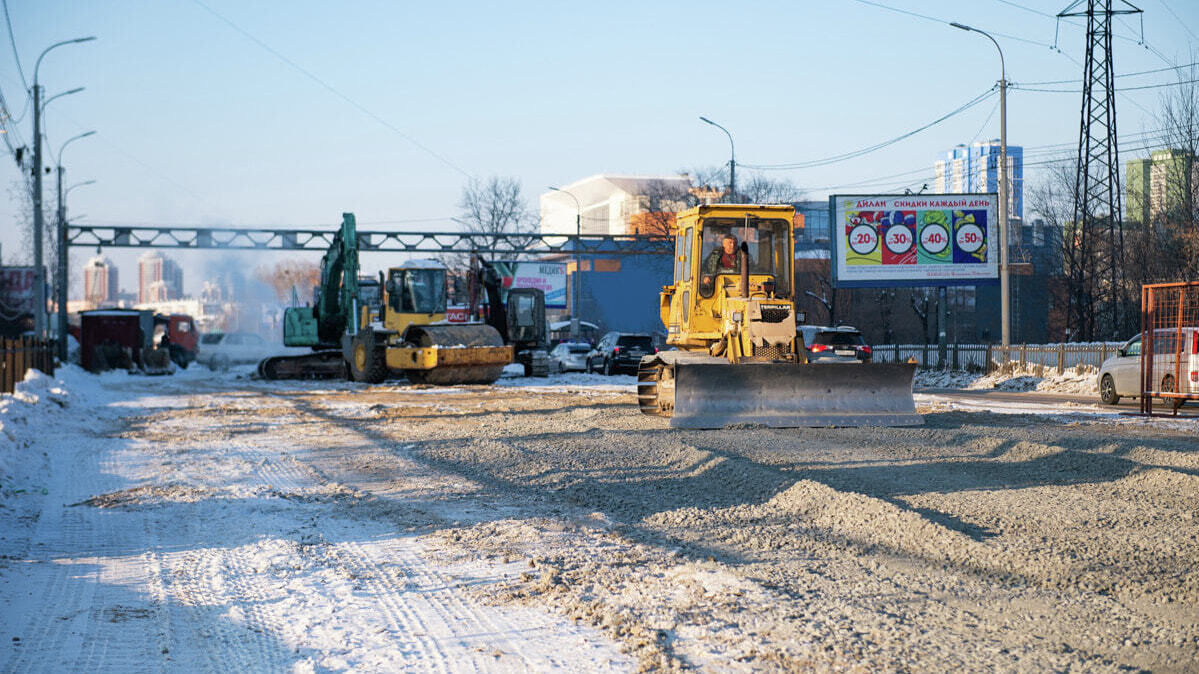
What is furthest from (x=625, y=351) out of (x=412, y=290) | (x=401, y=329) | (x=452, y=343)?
(x=452, y=343)

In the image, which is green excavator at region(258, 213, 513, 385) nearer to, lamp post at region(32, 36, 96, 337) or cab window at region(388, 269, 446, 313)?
cab window at region(388, 269, 446, 313)

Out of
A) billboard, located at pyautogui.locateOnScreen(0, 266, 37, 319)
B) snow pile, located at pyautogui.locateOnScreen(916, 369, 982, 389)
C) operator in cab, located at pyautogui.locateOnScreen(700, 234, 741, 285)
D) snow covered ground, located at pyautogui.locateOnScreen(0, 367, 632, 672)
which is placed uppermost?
billboard, located at pyautogui.locateOnScreen(0, 266, 37, 319)

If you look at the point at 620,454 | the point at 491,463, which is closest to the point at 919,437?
the point at 620,454

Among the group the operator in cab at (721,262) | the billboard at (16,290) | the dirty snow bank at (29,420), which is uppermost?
the billboard at (16,290)

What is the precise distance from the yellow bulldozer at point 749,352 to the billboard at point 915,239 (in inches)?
792

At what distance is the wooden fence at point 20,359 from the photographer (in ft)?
62.1

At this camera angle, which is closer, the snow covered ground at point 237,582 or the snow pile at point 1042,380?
the snow covered ground at point 237,582

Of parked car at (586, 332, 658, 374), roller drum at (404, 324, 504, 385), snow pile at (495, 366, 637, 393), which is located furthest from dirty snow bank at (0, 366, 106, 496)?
parked car at (586, 332, 658, 374)

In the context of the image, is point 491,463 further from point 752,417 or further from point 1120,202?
point 1120,202

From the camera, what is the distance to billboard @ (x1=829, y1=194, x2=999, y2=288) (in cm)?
3425

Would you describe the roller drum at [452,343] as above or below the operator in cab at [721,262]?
below

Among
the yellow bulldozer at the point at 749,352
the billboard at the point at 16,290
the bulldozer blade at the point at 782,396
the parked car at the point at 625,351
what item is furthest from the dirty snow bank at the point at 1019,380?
the billboard at the point at 16,290

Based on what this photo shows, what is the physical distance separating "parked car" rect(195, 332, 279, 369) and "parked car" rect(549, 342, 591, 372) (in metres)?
15.2

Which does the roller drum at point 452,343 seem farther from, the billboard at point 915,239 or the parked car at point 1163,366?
the parked car at point 1163,366
